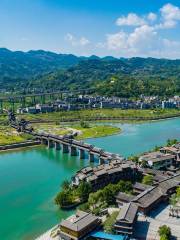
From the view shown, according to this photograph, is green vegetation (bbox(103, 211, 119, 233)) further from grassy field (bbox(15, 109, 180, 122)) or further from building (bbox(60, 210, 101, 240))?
grassy field (bbox(15, 109, 180, 122))

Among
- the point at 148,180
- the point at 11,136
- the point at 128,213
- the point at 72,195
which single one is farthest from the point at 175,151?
the point at 11,136

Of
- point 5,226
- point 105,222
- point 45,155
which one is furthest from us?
point 45,155

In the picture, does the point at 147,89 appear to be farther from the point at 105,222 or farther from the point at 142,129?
the point at 105,222

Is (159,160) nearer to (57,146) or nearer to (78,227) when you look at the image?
(78,227)

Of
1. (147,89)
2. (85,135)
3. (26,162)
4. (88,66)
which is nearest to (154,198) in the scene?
(26,162)

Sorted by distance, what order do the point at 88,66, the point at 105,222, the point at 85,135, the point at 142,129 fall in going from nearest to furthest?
the point at 105,222
the point at 85,135
the point at 142,129
the point at 88,66

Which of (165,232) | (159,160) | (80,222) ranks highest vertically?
(159,160)
